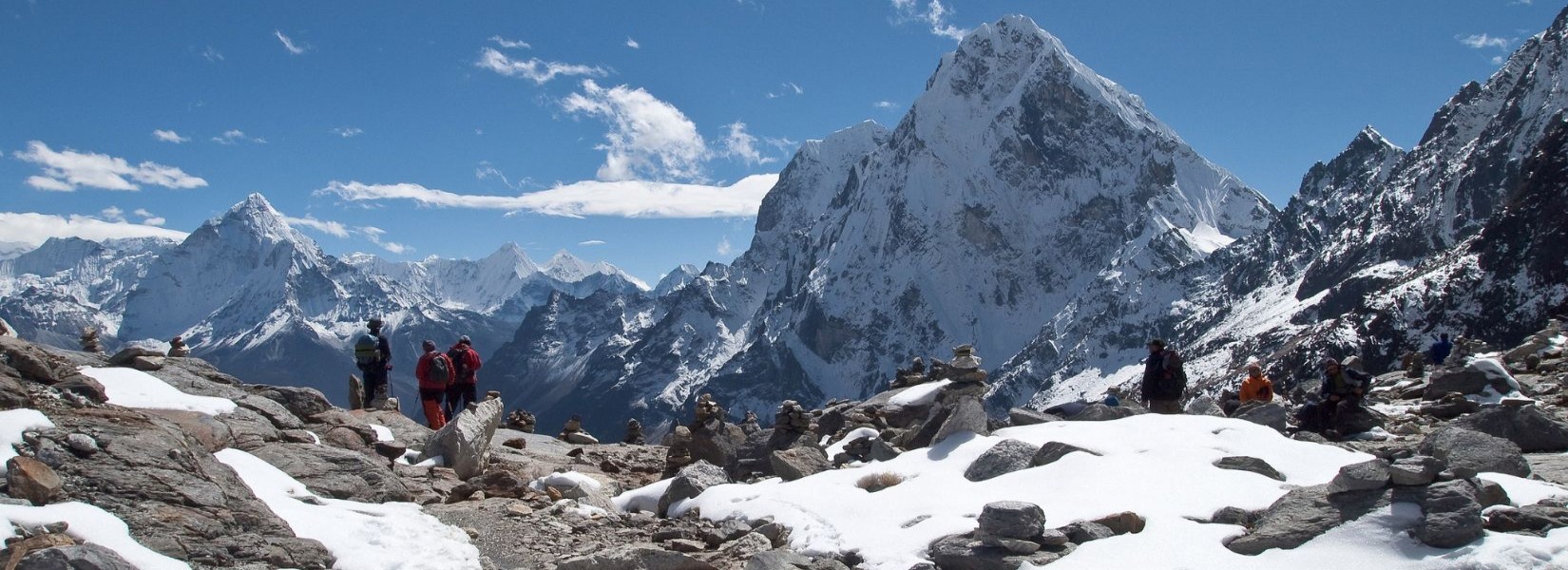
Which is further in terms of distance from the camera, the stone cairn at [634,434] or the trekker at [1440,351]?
the stone cairn at [634,434]

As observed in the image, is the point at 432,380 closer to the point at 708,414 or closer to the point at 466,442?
the point at 466,442

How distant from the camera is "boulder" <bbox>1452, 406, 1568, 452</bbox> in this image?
15648 millimetres

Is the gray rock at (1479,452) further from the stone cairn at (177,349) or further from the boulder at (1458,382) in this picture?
the stone cairn at (177,349)

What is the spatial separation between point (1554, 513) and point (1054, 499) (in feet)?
17.5

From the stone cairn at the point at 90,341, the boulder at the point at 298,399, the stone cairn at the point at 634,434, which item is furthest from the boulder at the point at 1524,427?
the stone cairn at the point at 90,341

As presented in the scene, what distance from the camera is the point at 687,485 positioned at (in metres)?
17.1

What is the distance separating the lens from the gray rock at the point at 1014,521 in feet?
38.6

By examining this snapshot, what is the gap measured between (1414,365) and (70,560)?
35.4 meters

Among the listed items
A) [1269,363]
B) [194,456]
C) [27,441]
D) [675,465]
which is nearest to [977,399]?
[675,465]

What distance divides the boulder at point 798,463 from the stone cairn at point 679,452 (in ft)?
11.6

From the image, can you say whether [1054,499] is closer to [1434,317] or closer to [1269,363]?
[1434,317]

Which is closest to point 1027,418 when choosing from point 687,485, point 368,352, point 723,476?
point 723,476

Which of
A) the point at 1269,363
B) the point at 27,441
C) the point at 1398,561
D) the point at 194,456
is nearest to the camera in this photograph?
the point at 1398,561

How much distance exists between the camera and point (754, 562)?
11.9 m
